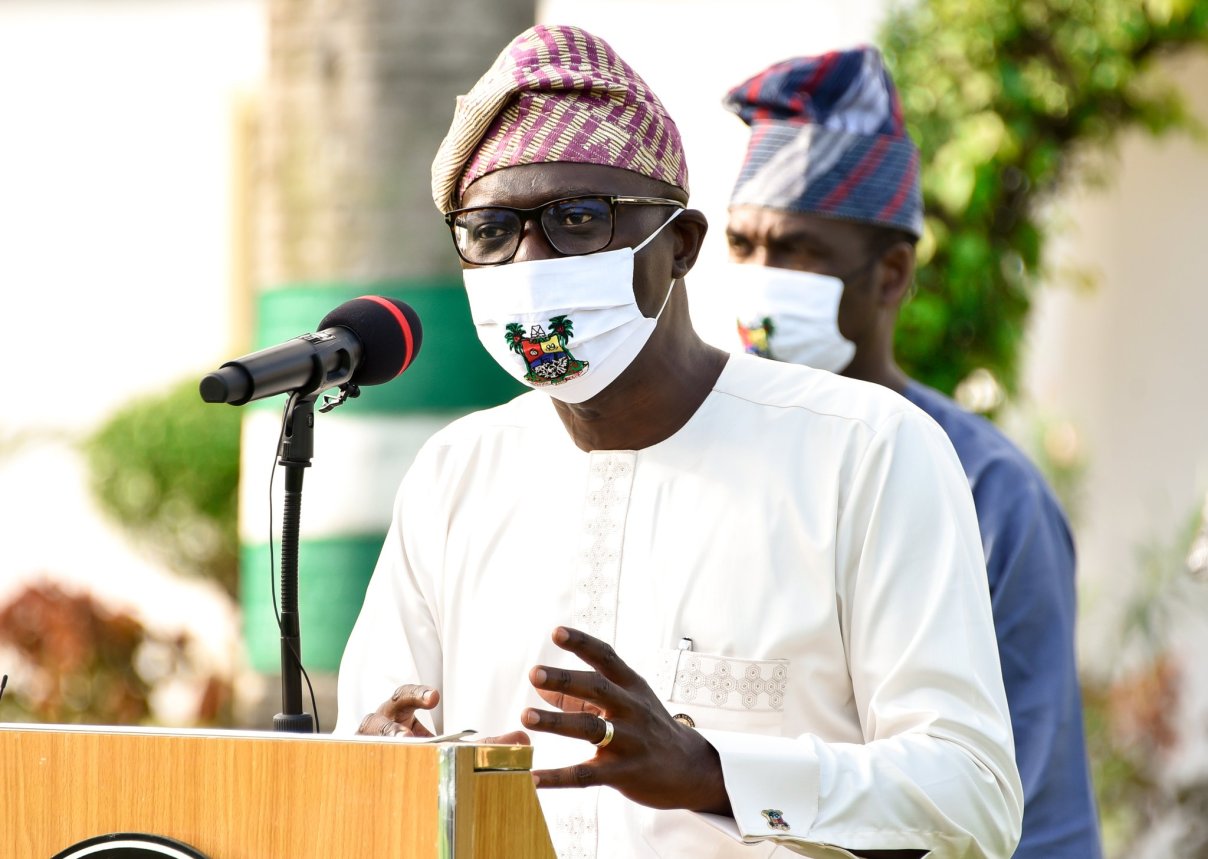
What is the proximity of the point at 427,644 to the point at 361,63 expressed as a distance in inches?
122

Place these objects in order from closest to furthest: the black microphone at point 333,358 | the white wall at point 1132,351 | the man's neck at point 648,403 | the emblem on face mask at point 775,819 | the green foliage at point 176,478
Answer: the black microphone at point 333,358, the emblem on face mask at point 775,819, the man's neck at point 648,403, the white wall at point 1132,351, the green foliage at point 176,478

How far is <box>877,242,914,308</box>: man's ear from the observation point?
4.45 meters

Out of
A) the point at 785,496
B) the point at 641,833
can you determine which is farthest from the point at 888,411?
the point at 641,833

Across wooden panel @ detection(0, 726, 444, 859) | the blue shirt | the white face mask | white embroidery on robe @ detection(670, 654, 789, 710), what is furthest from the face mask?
the white face mask

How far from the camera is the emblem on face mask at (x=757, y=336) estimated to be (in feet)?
14.1

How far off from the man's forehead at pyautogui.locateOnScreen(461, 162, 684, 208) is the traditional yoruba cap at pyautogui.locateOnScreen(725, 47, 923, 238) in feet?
5.21

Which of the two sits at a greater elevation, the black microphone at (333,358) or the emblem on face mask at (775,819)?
the black microphone at (333,358)

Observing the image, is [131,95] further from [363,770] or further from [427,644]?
[363,770]

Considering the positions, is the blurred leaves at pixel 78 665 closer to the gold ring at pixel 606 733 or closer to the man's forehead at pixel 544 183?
the man's forehead at pixel 544 183

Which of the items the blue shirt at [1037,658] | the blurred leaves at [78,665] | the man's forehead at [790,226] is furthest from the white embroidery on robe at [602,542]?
the blurred leaves at [78,665]

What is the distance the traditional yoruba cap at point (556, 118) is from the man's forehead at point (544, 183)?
0.04 ft

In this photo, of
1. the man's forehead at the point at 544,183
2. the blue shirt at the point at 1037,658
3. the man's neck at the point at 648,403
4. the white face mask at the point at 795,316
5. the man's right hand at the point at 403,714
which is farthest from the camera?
the white face mask at the point at 795,316

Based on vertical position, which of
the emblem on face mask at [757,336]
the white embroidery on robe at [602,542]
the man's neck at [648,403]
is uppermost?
the emblem on face mask at [757,336]

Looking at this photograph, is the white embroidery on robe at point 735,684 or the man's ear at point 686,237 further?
the man's ear at point 686,237
